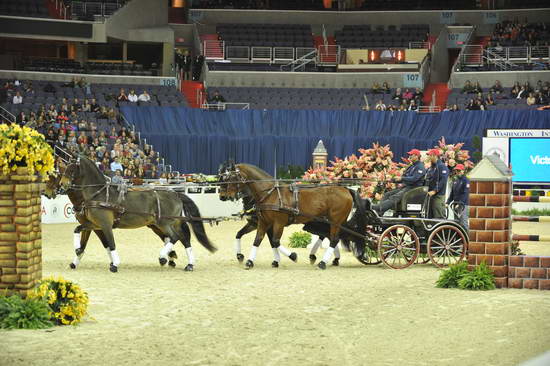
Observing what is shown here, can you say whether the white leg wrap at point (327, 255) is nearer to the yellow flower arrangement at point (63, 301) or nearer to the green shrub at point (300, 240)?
the green shrub at point (300, 240)

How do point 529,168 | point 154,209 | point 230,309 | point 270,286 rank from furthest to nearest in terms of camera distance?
point 529,168 < point 154,209 < point 270,286 < point 230,309

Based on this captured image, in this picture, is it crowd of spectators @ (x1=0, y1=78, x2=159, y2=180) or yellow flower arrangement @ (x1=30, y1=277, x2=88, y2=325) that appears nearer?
yellow flower arrangement @ (x1=30, y1=277, x2=88, y2=325)

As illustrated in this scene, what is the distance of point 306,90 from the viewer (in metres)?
39.9

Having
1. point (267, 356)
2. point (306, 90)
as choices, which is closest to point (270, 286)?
point (267, 356)

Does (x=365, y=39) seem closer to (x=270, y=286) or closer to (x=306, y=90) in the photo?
(x=306, y=90)

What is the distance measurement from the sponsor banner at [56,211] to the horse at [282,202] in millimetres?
10336

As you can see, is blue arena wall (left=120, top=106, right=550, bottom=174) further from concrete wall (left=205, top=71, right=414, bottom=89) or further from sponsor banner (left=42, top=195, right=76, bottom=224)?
sponsor banner (left=42, top=195, right=76, bottom=224)

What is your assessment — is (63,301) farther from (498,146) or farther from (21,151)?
(498,146)

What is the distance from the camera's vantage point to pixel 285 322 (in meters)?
10.1

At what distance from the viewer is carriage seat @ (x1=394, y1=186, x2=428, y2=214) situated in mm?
15469

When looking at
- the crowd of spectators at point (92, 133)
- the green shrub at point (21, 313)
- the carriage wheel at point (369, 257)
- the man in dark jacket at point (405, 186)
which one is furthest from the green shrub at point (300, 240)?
the green shrub at point (21, 313)

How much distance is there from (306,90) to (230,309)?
96.9ft

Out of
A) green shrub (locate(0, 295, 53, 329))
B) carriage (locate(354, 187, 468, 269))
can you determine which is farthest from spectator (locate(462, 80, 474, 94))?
green shrub (locate(0, 295, 53, 329))

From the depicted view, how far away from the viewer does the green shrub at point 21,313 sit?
9.38 meters
